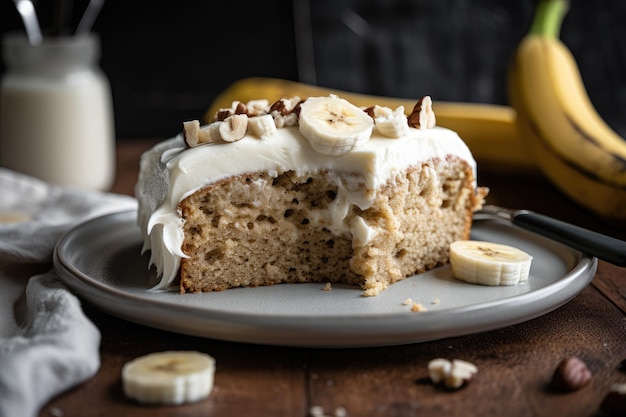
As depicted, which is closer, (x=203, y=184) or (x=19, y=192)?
(x=203, y=184)

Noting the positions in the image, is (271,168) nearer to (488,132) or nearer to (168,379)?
(168,379)

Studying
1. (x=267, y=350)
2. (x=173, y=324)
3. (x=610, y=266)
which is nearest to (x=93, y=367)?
(x=173, y=324)

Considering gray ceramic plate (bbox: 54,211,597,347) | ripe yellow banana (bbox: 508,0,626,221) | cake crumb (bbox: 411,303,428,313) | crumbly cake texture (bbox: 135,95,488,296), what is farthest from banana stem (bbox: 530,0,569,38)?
cake crumb (bbox: 411,303,428,313)

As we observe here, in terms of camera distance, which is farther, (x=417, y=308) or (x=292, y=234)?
(x=292, y=234)

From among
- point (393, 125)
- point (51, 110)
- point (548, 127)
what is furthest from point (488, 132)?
point (51, 110)

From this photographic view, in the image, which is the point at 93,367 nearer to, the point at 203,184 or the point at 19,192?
the point at 203,184

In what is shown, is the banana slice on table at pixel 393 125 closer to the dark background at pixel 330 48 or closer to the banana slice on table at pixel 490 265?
the banana slice on table at pixel 490 265

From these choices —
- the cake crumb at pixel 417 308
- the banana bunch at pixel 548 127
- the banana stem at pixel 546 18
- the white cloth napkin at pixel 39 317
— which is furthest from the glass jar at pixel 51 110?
the cake crumb at pixel 417 308
